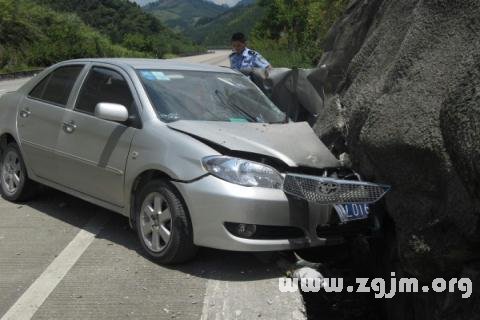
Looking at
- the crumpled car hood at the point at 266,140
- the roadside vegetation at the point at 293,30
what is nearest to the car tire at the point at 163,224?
the crumpled car hood at the point at 266,140

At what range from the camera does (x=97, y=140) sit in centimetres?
572

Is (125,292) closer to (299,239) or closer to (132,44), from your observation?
(299,239)

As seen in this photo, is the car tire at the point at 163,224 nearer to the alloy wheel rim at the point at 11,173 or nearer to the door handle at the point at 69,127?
the door handle at the point at 69,127

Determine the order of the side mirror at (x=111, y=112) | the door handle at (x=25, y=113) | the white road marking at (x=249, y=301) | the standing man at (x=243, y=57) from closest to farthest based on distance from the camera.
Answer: the white road marking at (x=249, y=301) < the side mirror at (x=111, y=112) < the door handle at (x=25, y=113) < the standing man at (x=243, y=57)

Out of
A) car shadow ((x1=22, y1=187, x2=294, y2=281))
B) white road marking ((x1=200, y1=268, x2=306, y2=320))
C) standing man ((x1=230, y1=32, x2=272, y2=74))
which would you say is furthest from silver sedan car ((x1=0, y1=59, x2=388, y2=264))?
standing man ((x1=230, y1=32, x2=272, y2=74))

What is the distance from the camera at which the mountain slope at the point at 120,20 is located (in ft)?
318

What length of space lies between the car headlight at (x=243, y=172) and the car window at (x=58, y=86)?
223cm

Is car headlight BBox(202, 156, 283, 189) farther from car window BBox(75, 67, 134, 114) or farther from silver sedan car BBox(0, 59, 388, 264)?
car window BBox(75, 67, 134, 114)

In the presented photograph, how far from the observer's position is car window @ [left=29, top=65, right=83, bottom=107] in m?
6.41

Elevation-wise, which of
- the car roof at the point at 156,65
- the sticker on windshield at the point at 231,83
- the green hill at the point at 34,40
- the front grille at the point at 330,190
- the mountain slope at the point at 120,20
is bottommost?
the front grille at the point at 330,190

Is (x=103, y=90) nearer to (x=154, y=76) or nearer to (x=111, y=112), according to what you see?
(x=154, y=76)

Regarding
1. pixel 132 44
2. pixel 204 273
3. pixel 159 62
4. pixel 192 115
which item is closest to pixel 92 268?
pixel 204 273

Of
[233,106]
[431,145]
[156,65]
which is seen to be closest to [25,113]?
[156,65]

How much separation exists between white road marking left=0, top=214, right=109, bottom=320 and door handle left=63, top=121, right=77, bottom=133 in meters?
0.94
